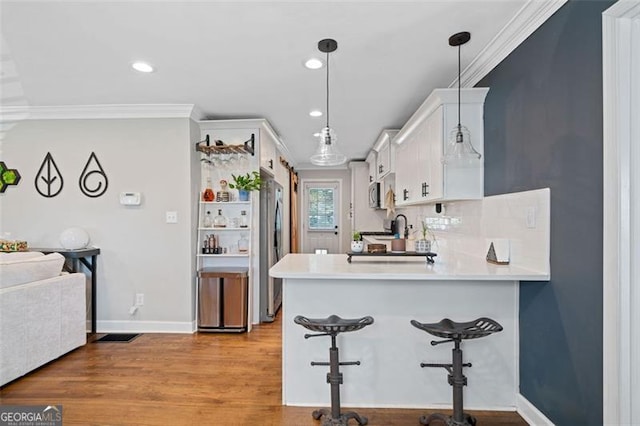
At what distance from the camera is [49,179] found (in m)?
3.71

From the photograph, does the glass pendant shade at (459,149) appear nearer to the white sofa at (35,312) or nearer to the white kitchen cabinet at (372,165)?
the white kitchen cabinet at (372,165)

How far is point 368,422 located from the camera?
2.05 meters

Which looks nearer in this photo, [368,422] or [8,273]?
[368,422]

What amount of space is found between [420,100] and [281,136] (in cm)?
220

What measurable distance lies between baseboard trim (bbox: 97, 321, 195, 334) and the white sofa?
1.66 ft

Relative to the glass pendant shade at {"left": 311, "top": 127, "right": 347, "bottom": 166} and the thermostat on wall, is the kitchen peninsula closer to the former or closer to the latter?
the glass pendant shade at {"left": 311, "top": 127, "right": 347, "bottom": 166}

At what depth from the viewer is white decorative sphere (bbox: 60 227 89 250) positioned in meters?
3.49

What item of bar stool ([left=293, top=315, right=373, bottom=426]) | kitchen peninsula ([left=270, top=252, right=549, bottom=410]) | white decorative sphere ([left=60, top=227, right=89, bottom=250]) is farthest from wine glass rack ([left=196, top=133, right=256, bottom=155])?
bar stool ([left=293, top=315, right=373, bottom=426])

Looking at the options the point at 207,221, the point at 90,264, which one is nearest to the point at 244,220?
the point at 207,221

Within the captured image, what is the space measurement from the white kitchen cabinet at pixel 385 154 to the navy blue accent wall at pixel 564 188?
2231 mm
